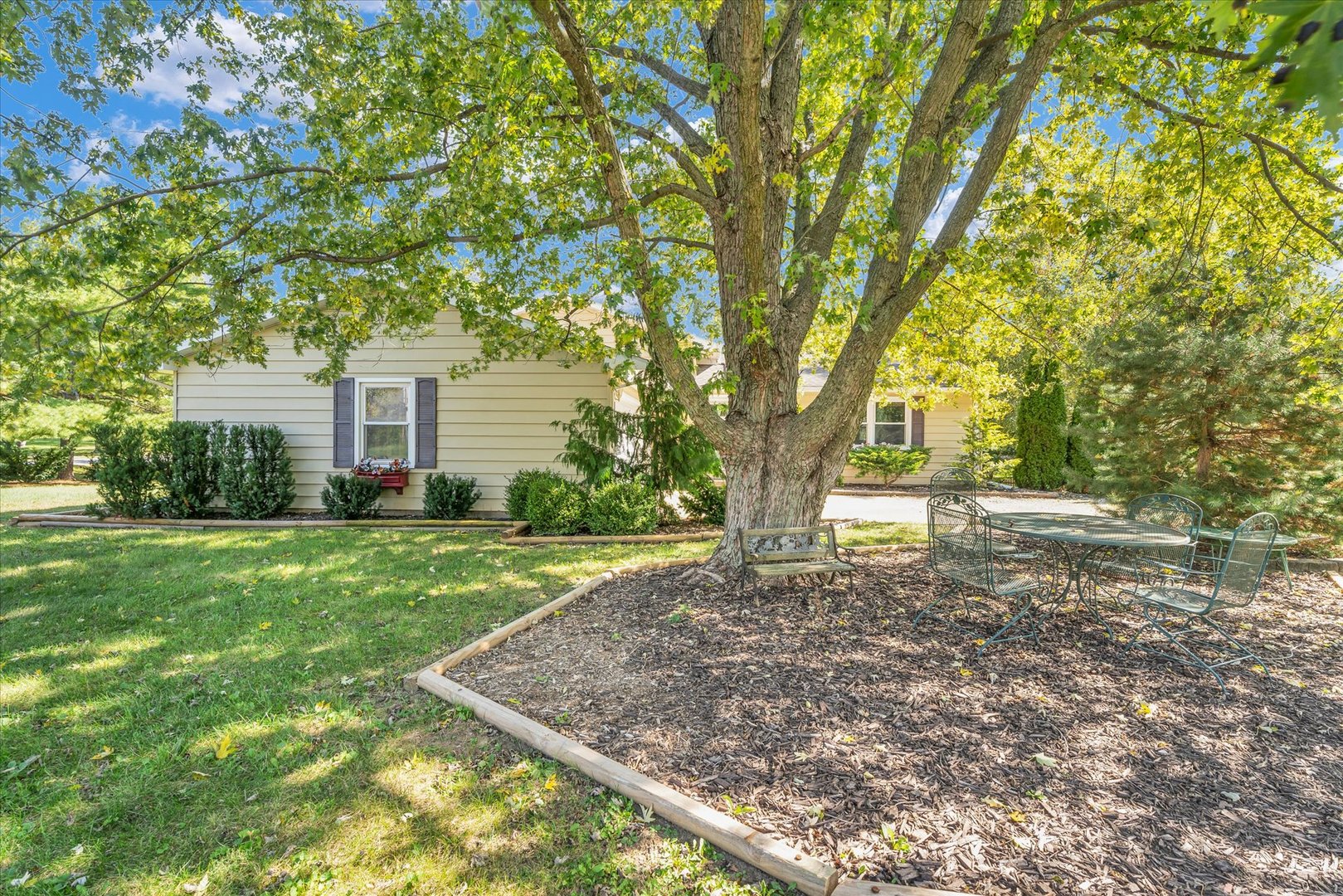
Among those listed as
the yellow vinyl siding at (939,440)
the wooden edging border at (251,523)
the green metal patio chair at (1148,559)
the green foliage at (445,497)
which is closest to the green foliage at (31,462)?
the wooden edging border at (251,523)

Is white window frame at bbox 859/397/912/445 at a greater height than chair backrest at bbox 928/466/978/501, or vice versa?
white window frame at bbox 859/397/912/445

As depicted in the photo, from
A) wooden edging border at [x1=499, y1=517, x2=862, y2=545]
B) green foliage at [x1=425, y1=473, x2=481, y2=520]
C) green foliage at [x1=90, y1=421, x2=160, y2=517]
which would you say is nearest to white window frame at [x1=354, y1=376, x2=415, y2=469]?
green foliage at [x1=425, y1=473, x2=481, y2=520]

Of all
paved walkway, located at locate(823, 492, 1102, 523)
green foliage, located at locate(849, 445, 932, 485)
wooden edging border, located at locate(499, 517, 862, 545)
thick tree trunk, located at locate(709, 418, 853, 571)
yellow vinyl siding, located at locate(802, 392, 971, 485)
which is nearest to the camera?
thick tree trunk, located at locate(709, 418, 853, 571)

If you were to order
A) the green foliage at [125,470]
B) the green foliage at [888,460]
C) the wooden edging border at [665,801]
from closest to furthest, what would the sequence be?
the wooden edging border at [665,801] → the green foliage at [125,470] → the green foliage at [888,460]

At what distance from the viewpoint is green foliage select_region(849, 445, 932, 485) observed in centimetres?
1719

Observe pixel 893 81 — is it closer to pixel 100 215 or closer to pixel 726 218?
pixel 726 218

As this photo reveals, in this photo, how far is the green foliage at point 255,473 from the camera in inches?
388

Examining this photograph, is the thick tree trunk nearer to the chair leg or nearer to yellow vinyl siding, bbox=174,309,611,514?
the chair leg

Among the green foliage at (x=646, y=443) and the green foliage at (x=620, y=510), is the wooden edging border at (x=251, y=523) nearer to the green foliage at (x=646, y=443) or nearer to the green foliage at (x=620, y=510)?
the green foliage at (x=620, y=510)

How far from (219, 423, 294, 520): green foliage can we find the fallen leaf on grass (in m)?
8.00

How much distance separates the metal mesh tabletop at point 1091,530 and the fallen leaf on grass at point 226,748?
194 inches

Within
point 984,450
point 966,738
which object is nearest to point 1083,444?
point 966,738

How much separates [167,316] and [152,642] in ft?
Result: 10.8

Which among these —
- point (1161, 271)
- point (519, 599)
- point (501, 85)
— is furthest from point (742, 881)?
point (1161, 271)
